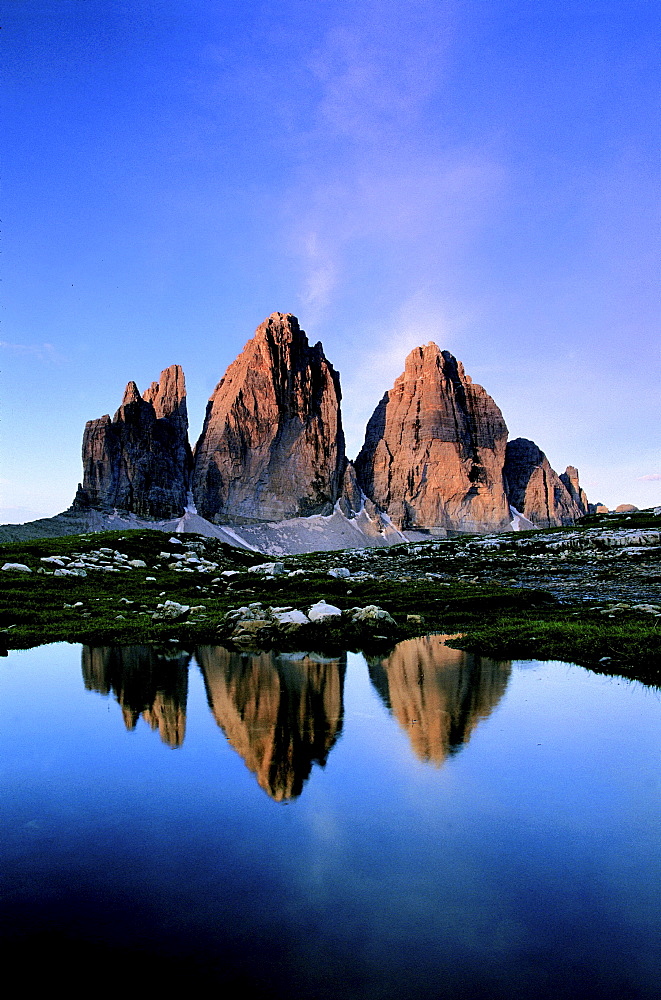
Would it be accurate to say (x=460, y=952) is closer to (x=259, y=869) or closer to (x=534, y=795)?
(x=259, y=869)

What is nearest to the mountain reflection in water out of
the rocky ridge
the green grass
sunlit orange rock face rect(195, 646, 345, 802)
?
sunlit orange rock face rect(195, 646, 345, 802)

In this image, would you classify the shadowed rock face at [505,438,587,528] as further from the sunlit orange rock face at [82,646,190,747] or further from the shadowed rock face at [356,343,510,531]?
the sunlit orange rock face at [82,646,190,747]

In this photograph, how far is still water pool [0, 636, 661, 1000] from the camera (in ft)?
8.96

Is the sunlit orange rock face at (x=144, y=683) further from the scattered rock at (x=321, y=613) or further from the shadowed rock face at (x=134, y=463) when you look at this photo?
the shadowed rock face at (x=134, y=463)

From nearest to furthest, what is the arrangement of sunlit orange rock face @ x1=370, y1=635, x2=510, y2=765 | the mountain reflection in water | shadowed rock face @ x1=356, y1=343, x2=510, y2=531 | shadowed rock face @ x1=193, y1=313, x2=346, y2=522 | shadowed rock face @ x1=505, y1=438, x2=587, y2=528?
the mountain reflection in water < sunlit orange rock face @ x1=370, y1=635, x2=510, y2=765 < shadowed rock face @ x1=193, y1=313, x2=346, y2=522 < shadowed rock face @ x1=356, y1=343, x2=510, y2=531 < shadowed rock face @ x1=505, y1=438, x2=587, y2=528

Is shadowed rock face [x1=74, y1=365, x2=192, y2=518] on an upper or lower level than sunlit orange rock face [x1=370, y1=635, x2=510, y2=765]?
upper

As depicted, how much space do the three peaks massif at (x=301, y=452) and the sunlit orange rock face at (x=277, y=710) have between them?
144888 millimetres

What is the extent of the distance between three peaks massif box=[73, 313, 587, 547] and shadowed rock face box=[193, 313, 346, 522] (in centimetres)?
33

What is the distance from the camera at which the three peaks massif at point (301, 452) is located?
15125cm

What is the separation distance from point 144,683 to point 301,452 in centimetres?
15374

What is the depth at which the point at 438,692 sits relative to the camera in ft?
25.2

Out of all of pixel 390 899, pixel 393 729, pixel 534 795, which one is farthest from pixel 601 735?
pixel 390 899

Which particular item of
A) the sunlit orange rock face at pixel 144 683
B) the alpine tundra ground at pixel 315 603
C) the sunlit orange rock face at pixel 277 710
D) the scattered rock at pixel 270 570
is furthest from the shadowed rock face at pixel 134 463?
the sunlit orange rock face at pixel 277 710

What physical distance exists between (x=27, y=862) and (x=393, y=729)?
385cm
